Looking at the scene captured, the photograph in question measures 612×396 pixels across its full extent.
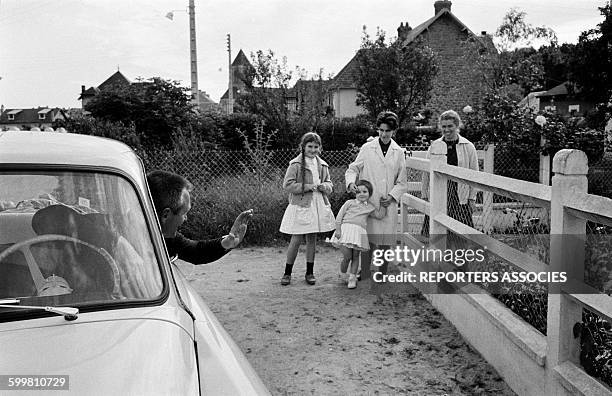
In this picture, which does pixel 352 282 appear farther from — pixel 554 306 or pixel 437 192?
pixel 554 306

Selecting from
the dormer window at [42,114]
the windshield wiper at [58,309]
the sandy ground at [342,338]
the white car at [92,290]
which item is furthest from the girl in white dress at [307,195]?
the dormer window at [42,114]

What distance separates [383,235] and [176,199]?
3.45 m

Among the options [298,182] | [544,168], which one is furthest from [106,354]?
[544,168]

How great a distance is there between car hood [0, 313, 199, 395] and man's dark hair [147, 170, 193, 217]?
145 centimetres

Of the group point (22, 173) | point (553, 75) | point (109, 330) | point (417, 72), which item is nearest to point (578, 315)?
point (109, 330)

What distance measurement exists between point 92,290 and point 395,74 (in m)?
27.6

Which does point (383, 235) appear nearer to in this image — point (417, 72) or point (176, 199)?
point (176, 199)

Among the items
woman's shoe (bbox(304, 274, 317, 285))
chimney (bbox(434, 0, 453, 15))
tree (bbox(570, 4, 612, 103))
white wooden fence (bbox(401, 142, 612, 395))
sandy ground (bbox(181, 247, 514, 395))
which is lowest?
sandy ground (bbox(181, 247, 514, 395))

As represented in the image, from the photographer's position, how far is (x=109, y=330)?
6.78ft

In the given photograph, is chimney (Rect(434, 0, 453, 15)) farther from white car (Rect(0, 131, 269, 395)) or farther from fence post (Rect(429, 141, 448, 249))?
white car (Rect(0, 131, 269, 395))

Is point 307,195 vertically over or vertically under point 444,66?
under

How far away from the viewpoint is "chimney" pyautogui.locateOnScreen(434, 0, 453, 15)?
46031 mm

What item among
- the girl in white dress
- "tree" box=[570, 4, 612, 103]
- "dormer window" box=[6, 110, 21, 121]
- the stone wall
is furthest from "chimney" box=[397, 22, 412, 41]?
"dormer window" box=[6, 110, 21, 121]

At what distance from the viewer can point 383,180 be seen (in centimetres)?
663
